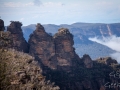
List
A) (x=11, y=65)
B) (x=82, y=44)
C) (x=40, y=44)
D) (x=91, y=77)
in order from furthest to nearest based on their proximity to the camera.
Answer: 1. (x=82, y=44)
2. (x=91, y=77)
3. (x=40, y=44)
4. (x=11, y=65)

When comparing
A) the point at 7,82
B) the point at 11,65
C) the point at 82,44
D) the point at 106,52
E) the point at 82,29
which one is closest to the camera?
the point at 7,82

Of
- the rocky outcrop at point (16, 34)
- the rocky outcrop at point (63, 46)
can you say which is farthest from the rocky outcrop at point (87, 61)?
the rocky outcrop at point (16, 34)

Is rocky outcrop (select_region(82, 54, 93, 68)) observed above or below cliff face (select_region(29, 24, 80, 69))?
below

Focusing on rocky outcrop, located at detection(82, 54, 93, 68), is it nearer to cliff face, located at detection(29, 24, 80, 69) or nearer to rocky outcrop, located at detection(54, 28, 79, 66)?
cliff face, located at detection(29, 24, 80, 69)

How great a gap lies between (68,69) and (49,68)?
171 inches

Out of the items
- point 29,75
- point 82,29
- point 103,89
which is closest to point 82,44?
point 82,29

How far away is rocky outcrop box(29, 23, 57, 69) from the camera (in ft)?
132

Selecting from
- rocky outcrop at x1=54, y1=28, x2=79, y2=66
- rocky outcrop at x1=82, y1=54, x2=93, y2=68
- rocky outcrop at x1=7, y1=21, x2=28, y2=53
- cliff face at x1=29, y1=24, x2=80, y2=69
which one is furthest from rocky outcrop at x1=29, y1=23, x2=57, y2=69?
rocky outcrop at x1=82, y1=54, x2=93, y2=68

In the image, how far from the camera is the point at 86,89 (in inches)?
1657

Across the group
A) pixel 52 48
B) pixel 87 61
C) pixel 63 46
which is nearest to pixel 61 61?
pixel 63 46

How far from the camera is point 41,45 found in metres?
40.6

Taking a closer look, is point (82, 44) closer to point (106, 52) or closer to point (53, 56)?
point (106, 52)

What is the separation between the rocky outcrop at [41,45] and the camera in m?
40.2

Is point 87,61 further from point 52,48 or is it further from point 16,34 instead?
point 16,34
